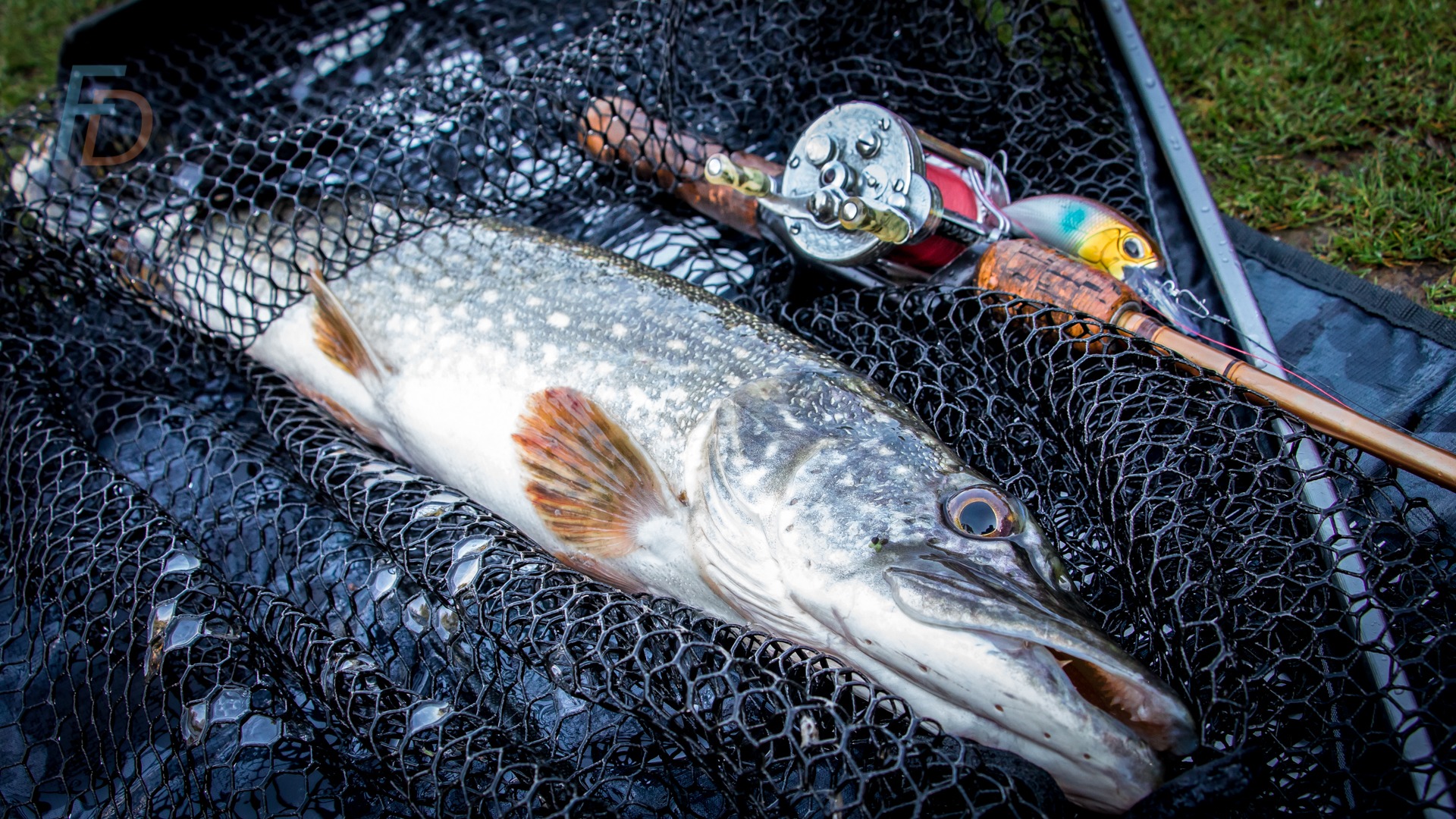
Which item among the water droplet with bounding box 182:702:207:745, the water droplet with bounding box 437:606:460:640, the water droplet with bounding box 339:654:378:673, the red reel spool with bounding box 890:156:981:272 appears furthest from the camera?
the red reel spool with bounding box 890:156:981:272

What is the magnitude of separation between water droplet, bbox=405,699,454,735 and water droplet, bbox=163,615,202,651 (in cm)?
67

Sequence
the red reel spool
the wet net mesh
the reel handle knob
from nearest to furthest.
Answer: the wet net mesh, the reel handle knob, the red reel spool

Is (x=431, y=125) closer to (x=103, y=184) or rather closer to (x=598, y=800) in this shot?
(x=103, y=184)

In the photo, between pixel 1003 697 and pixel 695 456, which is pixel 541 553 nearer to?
pixel 695 456

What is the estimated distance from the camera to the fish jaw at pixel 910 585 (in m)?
1.79

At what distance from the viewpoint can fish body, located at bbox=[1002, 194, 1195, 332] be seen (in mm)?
2709

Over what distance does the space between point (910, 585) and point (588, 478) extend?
977 mm

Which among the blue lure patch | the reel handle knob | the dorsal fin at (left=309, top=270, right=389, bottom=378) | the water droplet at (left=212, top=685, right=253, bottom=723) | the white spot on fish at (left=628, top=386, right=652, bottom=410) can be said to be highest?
the blue lure patch

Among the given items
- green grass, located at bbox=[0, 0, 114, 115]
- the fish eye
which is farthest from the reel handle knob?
green grass, located at bbox=[0, 0, 114, 115]

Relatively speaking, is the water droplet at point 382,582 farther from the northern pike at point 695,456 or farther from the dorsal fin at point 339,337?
the dorsal fin at point 339,337

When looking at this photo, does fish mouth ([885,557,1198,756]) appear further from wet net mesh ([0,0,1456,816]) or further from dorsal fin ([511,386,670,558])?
dorsal fin ([511,386,670,558])

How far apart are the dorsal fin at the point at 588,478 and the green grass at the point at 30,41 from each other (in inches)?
193

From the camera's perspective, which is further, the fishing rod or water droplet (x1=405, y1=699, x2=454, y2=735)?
the fishing rod

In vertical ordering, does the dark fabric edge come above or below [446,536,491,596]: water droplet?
above
